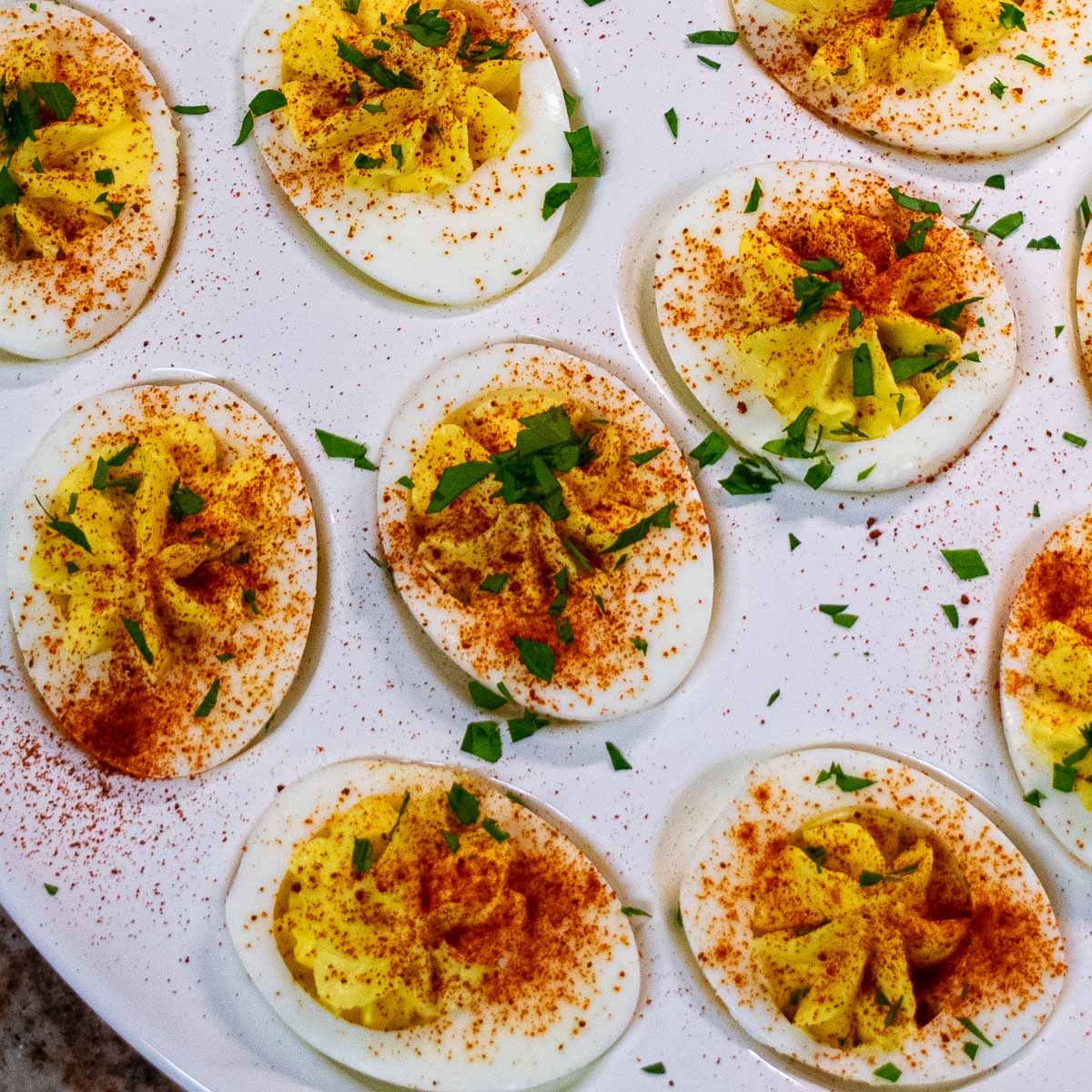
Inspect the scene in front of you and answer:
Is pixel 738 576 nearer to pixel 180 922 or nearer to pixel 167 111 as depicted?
pixel 180 922

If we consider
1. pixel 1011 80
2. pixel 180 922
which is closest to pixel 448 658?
pixel 180 922

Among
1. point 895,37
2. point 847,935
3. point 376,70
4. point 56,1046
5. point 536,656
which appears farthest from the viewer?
point 56,1046

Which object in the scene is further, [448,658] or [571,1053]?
[448,658]

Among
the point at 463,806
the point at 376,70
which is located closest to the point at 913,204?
the point at 376,70

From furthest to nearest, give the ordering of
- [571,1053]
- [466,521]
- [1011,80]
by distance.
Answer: [1011,80], [466,521], [571,1053]

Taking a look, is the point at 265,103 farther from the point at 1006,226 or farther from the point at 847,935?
the point at 847,935

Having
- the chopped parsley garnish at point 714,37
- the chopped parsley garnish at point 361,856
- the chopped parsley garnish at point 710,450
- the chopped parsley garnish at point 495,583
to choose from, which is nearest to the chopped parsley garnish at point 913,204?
the chopped parsley garnish at point 714,37

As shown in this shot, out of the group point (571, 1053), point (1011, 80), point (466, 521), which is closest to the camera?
point (571, 1053)

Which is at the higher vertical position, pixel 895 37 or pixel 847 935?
pixel 895 37

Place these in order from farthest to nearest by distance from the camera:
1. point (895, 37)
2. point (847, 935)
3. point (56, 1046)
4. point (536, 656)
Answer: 1. point (56, 1046)
2. point (895, 37)
3. point (536, 656)
4. point (847, 935)
